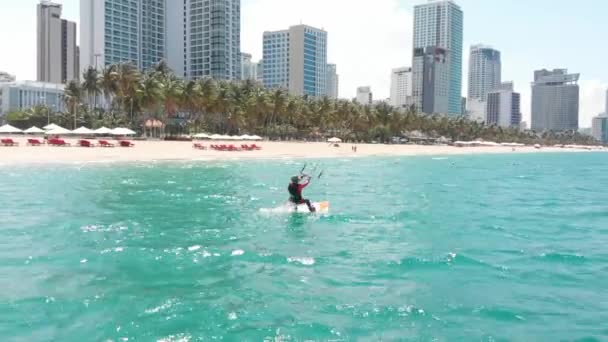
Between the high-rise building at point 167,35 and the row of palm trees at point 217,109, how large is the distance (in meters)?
33.7

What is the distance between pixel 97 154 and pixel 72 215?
35922 millimetres

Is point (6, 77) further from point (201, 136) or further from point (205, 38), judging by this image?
point (201, 136)

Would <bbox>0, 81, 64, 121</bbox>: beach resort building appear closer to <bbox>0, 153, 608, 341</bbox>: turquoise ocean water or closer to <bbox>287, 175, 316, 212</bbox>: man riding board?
<bbox>0, 153, 608, 341</bbox>: turquoise ocean water

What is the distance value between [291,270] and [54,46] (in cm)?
19730

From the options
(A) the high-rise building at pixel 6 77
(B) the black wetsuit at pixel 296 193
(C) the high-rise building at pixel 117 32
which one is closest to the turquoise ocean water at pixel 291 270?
(B) the black wetsuit at pixel 296 193

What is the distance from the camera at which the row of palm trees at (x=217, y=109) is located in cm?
8462

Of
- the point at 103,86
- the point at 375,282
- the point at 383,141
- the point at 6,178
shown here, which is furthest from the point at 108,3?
the point at 375,282

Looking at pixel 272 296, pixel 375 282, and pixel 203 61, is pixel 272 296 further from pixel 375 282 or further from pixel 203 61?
pixel 203 61

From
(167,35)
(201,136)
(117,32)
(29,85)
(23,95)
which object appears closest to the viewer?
(201,136)

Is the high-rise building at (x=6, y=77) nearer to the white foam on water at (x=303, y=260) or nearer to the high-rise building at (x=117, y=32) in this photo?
the high-rise building at (x=117, y=32)

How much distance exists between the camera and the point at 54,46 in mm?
185250

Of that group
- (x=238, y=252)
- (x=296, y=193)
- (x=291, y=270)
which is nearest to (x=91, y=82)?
(x=296, y=193)

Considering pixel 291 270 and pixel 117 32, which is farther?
pixel 117 32

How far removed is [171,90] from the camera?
85.4 meters
